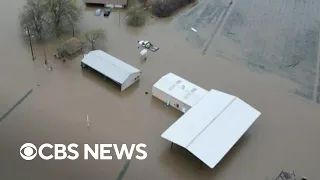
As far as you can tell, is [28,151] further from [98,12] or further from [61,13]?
[98,12]

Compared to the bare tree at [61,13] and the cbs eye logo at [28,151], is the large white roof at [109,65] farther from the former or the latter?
the cbs eye logo at [28,151]

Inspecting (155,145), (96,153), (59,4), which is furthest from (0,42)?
(155,145)

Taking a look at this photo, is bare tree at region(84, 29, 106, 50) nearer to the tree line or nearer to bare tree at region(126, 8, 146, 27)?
the tree line

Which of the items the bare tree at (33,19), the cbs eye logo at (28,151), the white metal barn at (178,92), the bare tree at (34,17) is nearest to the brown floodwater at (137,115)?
the cbs eye logo at (28,151)

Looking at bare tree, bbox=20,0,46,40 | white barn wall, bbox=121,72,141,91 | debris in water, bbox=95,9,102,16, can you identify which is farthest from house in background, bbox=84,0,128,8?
white barn wall, bbox=121,72,141,91

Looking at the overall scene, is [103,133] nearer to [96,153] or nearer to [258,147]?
[96,153]

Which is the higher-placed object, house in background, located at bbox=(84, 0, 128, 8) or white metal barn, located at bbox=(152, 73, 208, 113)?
house in background, located at bbox=(84, 0, 128, 8)

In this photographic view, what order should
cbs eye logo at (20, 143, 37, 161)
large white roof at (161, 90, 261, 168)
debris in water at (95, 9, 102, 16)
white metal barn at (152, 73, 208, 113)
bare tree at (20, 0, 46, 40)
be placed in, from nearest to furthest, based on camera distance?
large white roof at (161, 90, 261, 168)
cbs eye logo at (20, 143, 37, 161)
white metal barn at (152, 73, 208, 113)
bare tree at (20, 0, 46, 40)
debris in water at (95, 9, 102, 16)
